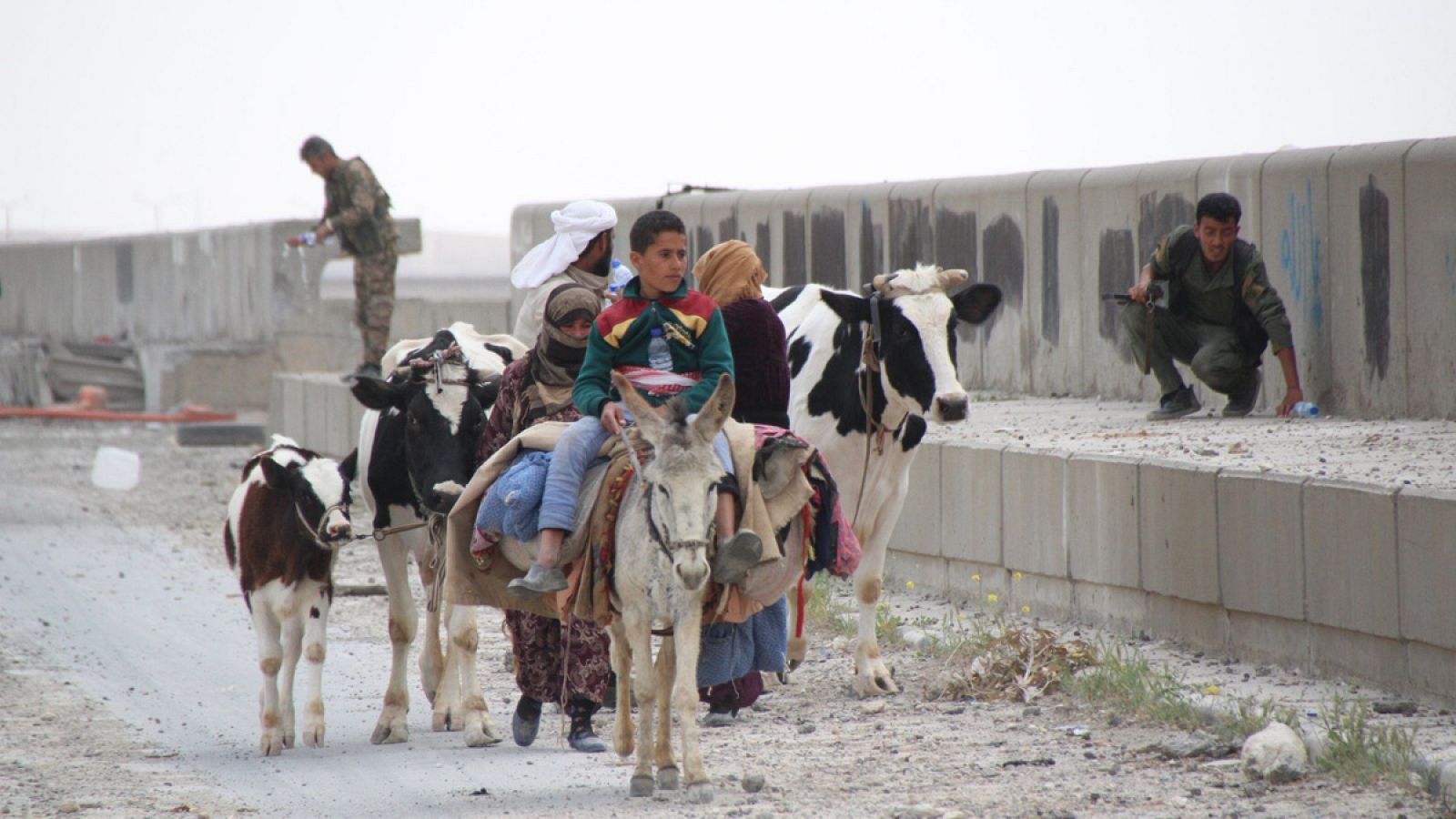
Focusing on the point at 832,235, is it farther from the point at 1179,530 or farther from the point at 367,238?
the point at 1179,530

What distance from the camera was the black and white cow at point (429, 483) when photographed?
8305mm

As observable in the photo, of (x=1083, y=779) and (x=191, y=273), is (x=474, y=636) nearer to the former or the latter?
(x=1083, y=779)

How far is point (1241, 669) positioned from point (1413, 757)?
1.79m

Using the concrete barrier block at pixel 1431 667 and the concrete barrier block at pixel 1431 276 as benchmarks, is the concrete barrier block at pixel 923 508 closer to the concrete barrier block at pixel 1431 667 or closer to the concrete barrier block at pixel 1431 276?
the concrete barrier block at pixel 1431 276

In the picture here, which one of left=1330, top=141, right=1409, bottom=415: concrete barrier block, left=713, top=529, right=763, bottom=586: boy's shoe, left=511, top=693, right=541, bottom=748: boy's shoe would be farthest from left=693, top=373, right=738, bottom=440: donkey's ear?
left=1330, top=141, right=1409, bottom=415: concrete barrier block

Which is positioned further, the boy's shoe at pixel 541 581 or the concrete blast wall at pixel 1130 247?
the concrete blast wall at pixel 1130 247

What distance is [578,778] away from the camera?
23.6 feet

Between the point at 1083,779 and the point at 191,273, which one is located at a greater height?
the point at 191,273

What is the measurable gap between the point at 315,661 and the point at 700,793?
250cm

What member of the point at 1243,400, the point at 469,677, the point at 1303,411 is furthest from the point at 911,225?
the point at 469,677

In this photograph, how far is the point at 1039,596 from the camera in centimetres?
984

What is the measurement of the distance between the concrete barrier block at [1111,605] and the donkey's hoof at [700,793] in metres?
3.13

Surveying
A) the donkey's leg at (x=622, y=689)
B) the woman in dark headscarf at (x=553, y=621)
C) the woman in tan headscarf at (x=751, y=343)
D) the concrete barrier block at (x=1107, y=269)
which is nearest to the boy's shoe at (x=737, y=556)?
the donkey's leg at (x=622, y=689)

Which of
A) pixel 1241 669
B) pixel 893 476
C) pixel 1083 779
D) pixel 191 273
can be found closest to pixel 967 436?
pixel 893 476
